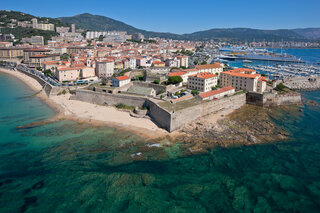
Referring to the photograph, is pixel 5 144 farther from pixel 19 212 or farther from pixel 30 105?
pixel 30 105

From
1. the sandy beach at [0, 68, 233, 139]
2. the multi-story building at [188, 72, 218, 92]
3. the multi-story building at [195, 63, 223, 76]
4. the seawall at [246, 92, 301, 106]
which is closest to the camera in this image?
the sandy beach at [0, 68, 233, 139]

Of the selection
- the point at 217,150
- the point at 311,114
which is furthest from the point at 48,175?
the point at 311,114

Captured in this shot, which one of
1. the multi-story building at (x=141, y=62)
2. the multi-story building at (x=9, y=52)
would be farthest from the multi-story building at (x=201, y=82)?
the multi-story building at (x=9, y=52)

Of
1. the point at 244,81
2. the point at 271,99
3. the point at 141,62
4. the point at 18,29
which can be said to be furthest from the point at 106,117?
the point at 18,29

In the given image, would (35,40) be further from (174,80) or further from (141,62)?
(174,80)

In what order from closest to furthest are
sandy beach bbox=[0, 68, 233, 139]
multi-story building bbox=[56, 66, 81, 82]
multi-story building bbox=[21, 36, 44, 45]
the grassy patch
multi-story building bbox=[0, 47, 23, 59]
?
sandy beach bbox=[0, 68, 233, 139] → the grassy patch → multi-story building bbox=[56, 66, 81, 82] → multi-story building bbox=[0, 47, 23, 59] → multi-story building bbox=[21, 36, 44, 45]

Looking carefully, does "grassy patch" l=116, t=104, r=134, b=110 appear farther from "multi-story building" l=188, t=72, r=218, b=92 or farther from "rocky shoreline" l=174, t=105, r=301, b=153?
"multi-story building" l=188, t=72, r=218, b=92

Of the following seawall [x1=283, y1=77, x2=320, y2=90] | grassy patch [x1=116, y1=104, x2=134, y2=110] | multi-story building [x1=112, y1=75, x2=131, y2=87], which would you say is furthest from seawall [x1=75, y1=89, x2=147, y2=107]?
seawall [x1=283, y1=77, x2=320, y2=90]

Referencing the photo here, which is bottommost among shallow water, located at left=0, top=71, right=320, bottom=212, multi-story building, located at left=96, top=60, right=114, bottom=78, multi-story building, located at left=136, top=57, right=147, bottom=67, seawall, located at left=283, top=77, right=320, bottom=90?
shallow water, located at left=0, top=71, right=320, bottom=212
